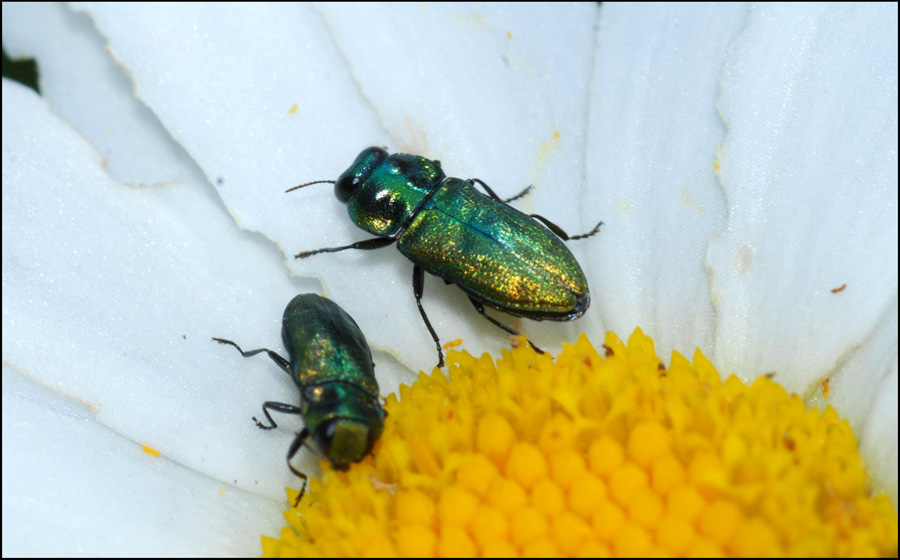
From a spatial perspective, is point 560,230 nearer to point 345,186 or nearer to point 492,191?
point 492,191

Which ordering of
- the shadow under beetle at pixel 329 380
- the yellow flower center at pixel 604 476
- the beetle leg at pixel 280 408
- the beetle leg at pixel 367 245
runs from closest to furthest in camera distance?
the yellow flower center at pixel 604 476 < the shadow under beetle at pixel 329 380 < the beetle leg at pixel 280 408 < the beetle leg at pixel 367 245

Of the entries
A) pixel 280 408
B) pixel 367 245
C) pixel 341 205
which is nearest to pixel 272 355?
pixel 280 408

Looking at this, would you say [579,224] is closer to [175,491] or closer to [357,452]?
[357,452]

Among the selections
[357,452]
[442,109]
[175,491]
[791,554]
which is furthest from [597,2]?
[175,491]

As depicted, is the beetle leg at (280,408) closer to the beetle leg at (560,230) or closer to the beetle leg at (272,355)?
the beetle leg at (272,355)

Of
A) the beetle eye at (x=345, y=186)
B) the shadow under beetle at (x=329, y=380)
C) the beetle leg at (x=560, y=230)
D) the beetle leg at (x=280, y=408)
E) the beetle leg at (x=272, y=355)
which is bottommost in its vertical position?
the beetle leg at (x=280, y=408)

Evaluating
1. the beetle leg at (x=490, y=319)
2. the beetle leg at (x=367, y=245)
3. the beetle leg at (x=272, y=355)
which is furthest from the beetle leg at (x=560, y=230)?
the beetle leg at (x=272, y=355)

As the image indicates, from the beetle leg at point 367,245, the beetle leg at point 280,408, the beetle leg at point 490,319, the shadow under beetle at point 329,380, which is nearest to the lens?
the shadow under beetle at point 329,380

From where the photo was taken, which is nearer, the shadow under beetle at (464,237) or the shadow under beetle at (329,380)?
the shadow under beetle at (329,380)
